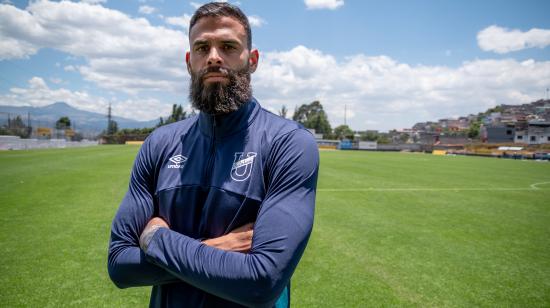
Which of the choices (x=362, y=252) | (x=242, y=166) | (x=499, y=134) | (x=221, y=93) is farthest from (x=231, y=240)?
(x=499, y=134)

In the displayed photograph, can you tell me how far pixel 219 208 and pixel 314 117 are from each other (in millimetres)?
118279

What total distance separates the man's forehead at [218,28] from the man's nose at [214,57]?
9 centimetres

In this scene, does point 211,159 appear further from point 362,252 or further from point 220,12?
point 362,252

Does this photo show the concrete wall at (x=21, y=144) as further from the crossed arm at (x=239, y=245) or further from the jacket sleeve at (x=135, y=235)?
the crossed arm at (x=239, y=245)

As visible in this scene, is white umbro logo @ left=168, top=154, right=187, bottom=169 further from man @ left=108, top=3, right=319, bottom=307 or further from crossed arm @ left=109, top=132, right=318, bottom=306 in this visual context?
crossed arm @ left=109, top=132, right=318, bottom=306

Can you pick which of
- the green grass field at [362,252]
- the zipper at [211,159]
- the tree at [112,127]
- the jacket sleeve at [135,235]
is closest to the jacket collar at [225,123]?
the zipper at [211,159]

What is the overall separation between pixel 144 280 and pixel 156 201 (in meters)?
0.46

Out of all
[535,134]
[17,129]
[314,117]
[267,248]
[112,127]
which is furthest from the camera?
[314,117]

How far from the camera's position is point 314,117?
118 meters

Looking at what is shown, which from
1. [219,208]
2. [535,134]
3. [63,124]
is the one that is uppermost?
[535,134]

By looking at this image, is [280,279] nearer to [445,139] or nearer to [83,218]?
[83,218]

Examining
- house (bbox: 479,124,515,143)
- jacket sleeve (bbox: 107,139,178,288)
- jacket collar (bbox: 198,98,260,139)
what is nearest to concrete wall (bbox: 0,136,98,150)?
jacket sleeve (bbox: 107,139,178,288)

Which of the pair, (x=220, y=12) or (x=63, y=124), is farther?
(x=63, y=124)

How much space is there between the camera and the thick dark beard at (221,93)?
1925mm
